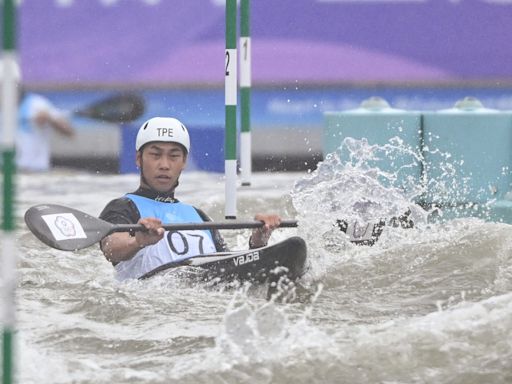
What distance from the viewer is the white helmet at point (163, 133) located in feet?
23.6

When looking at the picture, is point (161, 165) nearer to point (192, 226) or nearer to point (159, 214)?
point (159, 214)

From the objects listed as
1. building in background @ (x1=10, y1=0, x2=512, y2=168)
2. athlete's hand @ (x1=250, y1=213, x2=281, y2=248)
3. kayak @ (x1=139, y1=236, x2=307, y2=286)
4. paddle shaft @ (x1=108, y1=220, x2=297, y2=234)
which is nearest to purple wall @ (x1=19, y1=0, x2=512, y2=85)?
building in background @ (x1=10, y1=0, x2=512, y2=168)

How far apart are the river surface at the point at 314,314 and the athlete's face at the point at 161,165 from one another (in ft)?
2.02

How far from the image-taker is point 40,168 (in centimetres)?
1421

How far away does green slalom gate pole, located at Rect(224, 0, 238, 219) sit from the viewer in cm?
826

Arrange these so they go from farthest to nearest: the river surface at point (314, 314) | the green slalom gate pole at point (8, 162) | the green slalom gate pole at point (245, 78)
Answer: the green slalom gate pole at point (245, 78) < the river surface at point (314, 314) < the green slalom gate pole at point (8, 162)

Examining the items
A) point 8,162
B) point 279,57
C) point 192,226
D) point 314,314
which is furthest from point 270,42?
point 8,162

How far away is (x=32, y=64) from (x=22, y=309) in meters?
7.65

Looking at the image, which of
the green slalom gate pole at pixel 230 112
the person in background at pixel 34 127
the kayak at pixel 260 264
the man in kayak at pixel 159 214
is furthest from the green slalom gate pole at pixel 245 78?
the person in background at pixel 34 127

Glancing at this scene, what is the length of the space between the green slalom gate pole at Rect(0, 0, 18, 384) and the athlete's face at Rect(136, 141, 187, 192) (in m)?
3.13

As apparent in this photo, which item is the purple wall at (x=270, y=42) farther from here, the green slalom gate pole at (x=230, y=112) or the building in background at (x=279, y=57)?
the green slalom gate pole at (x=230, y=112)

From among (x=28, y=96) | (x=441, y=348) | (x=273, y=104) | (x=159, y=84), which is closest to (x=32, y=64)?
(x=28, y=96)

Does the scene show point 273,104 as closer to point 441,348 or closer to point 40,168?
point 40,168

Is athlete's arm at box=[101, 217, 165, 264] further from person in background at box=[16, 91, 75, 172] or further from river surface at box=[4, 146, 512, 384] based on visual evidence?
person in background at box=[16, 91, 75, 172]
